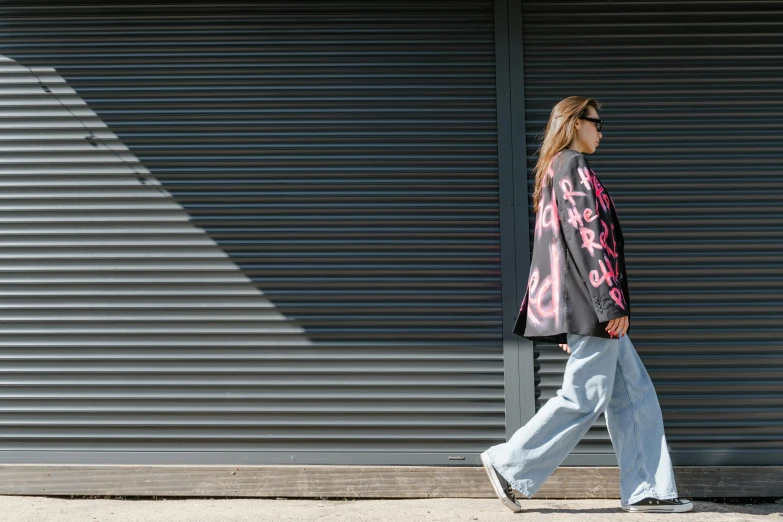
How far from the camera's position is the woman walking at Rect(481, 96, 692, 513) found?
3.18 m

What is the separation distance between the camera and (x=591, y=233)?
3191 millimetres

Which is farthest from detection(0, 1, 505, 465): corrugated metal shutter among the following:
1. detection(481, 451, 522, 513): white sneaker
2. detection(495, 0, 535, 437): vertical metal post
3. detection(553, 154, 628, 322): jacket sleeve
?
detection(553, 154, 628, 322): jacket sleeve

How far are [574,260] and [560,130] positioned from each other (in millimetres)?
632

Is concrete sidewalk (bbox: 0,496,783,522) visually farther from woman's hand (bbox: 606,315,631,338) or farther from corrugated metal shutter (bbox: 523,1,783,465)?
woman's hand (bbox: 606,315,631,338)

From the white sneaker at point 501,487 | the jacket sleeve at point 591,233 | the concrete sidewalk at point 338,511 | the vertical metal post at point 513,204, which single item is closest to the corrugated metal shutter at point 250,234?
the vertical metal post at point 513,204

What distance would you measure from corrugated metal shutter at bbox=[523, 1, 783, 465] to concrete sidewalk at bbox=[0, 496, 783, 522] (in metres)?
0.36

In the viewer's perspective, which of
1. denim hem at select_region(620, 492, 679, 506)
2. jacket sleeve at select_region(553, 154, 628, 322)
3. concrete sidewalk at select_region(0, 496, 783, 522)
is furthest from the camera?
concrete sidewalk at select_region(0, 496, 783, 522)

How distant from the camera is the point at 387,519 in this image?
3.36 metres

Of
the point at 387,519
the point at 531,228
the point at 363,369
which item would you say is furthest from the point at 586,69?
the point at 387,519

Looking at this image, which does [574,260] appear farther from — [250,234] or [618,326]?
[250,234]

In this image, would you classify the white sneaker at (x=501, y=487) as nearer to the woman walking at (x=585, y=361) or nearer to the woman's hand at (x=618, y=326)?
the woman walking at (x=585, y=361)

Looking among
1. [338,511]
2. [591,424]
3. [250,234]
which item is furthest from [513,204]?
[338,511]

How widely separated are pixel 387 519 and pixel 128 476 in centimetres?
139

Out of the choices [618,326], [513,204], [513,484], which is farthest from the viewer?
[513,204]
